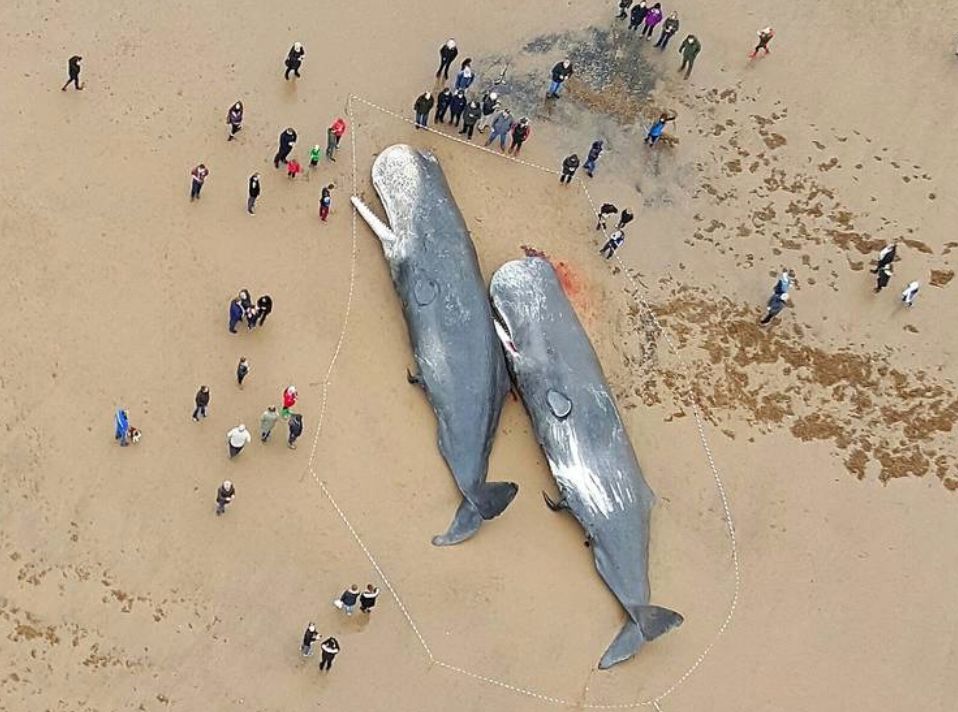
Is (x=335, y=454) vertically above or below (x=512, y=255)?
below

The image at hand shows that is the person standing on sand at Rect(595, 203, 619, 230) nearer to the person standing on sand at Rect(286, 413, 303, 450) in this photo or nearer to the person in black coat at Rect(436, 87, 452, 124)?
the person in black coat at Rect(436, 87, 452, 124)

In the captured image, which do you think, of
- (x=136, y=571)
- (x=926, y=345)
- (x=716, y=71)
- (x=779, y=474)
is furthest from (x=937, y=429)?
(x=136, y=571)

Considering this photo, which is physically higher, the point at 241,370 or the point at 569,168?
the point at 569,168

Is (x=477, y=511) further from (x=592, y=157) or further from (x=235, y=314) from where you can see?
(x=592, y=157)

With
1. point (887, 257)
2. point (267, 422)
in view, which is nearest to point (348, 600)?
point (267, 422)

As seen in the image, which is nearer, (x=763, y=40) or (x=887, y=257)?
(x=887, y=257)

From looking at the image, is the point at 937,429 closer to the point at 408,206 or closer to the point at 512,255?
the point at 512,255

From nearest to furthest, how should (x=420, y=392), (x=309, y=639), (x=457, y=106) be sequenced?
(x=309, y=639) → (x=420, y=392) → (x=457, y=106)
